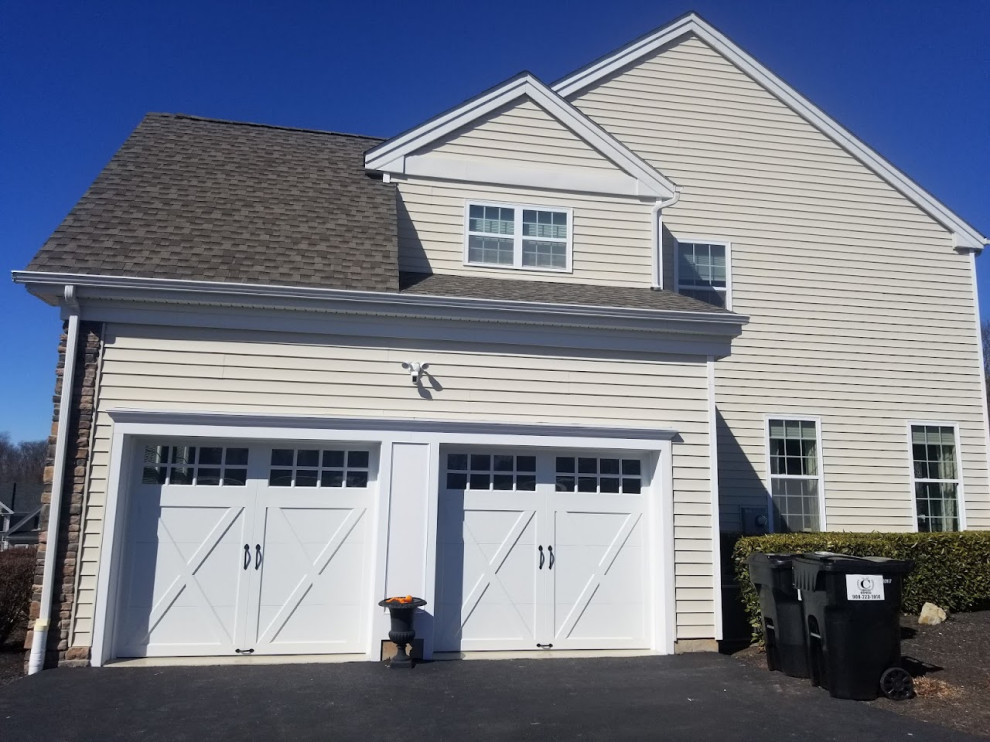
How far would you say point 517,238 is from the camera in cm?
1147

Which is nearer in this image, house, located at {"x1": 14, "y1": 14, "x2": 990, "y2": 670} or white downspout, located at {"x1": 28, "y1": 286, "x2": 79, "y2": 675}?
white downspout, located at {"x1": 28, "y1": 286, "x2": 79, "y2": 675}

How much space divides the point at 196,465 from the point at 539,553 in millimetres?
3974

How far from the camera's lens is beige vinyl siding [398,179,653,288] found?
11.2m

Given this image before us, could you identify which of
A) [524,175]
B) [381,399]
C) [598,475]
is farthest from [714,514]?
[524,175]

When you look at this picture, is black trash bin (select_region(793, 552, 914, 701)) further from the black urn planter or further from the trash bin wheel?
the black urn planter

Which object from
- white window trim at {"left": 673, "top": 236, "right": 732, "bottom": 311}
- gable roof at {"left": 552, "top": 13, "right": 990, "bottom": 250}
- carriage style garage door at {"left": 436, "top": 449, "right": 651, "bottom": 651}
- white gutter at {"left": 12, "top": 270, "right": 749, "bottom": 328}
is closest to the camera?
white gutter at {"left": 12, "top": 270, "right": 749, "bottom": 328}

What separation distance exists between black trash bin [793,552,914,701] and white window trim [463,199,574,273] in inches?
213

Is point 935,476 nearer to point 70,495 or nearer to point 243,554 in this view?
point 243,554

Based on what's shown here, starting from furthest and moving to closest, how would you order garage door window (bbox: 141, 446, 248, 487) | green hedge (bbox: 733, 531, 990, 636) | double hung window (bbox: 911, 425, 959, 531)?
double hung window (bbox: 911, 425, 959, 531) < green hedge (bbox: 733, 531, 990, 636) < garage door window (bbox: 141, 446, 248, 487)

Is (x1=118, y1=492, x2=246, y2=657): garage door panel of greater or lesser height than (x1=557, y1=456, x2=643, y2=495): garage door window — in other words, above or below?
below

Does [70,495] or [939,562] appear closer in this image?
[70,495]

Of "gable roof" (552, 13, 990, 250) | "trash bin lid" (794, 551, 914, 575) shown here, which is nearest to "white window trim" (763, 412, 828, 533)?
"gable roof" (552, 13, 990, 250)

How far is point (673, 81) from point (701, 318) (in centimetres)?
626

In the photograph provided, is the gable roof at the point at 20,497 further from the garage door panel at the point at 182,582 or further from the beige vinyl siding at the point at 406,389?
the beige vinyl siding at the point at 406,389
